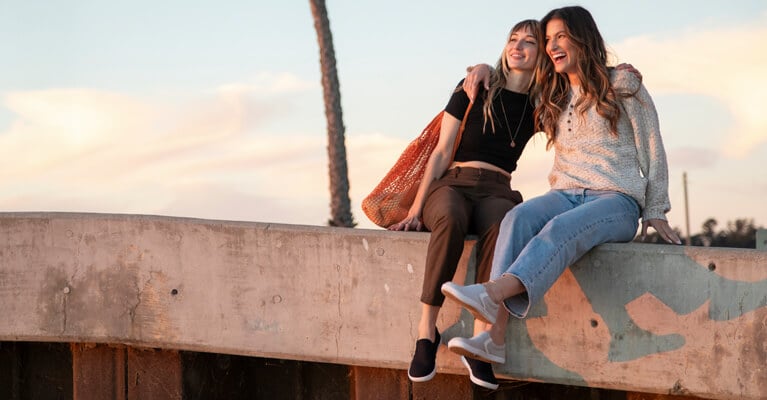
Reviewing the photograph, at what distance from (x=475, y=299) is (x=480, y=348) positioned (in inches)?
14.3

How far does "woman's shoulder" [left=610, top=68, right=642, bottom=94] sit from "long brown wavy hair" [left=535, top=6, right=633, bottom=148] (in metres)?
0.04

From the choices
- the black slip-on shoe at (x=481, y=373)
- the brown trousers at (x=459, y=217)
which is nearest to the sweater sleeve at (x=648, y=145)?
the brown trousers at (x=459, y=217)

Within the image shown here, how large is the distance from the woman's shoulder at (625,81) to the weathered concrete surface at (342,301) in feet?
3.17

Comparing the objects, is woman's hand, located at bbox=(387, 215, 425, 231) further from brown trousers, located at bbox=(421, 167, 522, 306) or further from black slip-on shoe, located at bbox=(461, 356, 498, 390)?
black slip-on shoe, located at bbox=(461, 356, 498, 390)

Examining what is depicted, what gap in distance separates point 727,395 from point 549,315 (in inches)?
35.1

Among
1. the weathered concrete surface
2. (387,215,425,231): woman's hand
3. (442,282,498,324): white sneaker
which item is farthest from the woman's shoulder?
(442,282,498,324): white sneaker

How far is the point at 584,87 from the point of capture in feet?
18.6

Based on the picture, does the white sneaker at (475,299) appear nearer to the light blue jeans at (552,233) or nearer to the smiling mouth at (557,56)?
the light blue jeans at (552,233)

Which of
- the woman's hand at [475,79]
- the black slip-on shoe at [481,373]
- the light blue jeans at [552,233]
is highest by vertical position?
the woman's hand at [475,79]

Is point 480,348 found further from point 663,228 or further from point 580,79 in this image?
point 580,79

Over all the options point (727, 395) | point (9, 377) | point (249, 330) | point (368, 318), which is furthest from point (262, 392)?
point (727, 395)

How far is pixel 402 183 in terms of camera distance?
6.12 m

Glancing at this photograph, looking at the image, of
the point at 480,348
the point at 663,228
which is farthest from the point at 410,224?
the point at 663,228

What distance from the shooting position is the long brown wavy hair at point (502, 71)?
584 cm
